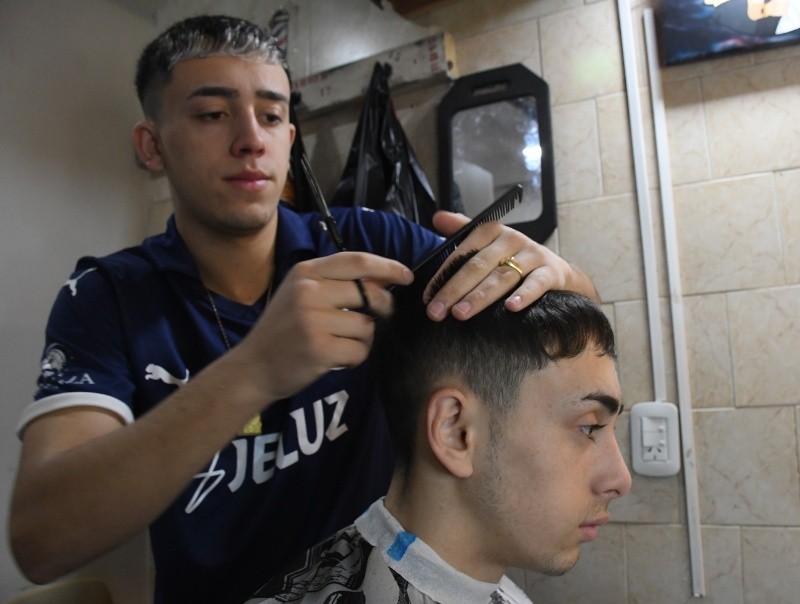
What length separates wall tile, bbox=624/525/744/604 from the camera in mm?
1729

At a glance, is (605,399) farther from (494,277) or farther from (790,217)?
(790,217)

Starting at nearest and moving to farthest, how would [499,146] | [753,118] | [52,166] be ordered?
[753,118]
[499,146]
[52,166]

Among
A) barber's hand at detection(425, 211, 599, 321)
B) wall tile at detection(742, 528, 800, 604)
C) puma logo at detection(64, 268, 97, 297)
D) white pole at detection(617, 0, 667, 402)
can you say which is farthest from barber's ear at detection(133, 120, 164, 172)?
wall tile at detection(742, 528, 800, 604)

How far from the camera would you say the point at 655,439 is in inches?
71.5

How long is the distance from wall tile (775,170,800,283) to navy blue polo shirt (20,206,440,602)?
1196mm

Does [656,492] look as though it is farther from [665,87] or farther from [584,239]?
[665,87]

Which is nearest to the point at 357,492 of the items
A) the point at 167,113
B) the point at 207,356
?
the point at 207,356

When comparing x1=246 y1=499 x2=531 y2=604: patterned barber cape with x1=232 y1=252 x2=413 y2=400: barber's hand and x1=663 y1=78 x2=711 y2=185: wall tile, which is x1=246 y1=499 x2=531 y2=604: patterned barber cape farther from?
x1=663 y1=78 x2=711 y2=185: wall tile

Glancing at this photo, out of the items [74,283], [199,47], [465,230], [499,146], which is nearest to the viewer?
[465,230]

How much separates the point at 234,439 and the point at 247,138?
0.65m

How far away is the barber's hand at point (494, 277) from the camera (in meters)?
1.03

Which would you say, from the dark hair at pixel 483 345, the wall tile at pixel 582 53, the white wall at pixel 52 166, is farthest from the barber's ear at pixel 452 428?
the white wall at pixel 52 166

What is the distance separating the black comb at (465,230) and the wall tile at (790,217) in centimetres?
110

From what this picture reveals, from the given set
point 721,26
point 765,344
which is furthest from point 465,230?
point 721,26
